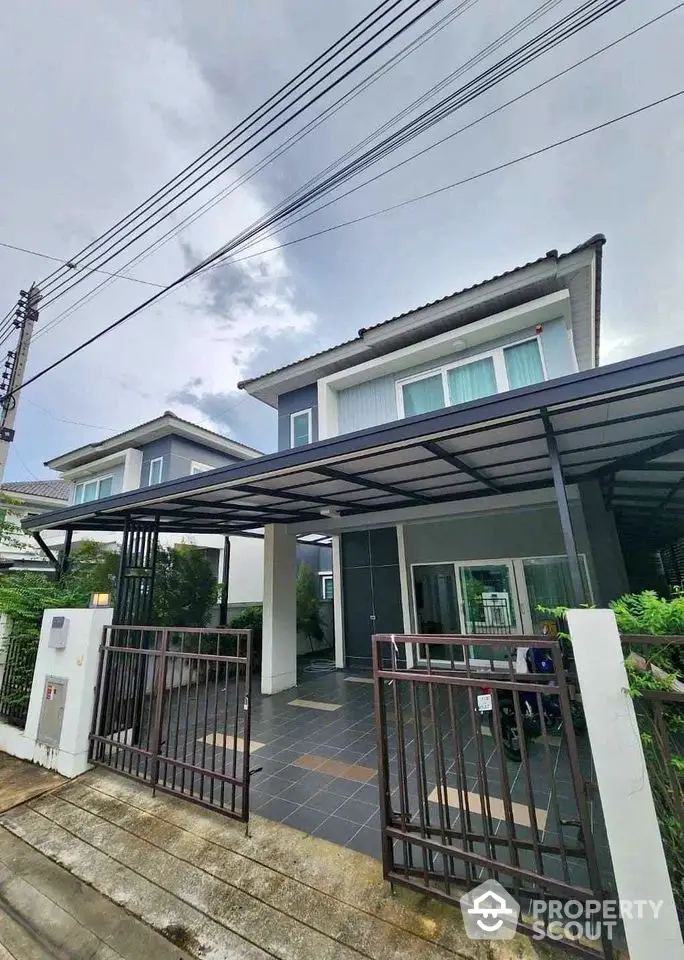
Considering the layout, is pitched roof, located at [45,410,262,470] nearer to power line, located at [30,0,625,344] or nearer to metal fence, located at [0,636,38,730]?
power line, located at [30,0,625,344]

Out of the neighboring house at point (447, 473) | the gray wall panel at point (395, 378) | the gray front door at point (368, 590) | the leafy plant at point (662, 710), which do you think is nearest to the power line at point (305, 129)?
the neighboring house at point (447, 473)

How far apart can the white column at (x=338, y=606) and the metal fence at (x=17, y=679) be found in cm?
521

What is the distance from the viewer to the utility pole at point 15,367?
8633 millimetres

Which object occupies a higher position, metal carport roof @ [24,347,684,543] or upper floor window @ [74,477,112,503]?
upper floor window @ [74,477,112,503]

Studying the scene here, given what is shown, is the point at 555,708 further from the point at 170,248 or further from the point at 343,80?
the point at 170,248

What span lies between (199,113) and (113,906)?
8146mm

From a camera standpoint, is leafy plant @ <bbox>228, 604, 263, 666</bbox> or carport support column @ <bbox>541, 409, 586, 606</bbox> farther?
leafy plant @ <bbox>228, 604, 263, 666</bbox>

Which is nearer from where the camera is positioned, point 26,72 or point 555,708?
point 555,708

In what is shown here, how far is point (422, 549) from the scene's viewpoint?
24.3 ft

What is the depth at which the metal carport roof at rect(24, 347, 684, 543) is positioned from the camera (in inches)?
92.0

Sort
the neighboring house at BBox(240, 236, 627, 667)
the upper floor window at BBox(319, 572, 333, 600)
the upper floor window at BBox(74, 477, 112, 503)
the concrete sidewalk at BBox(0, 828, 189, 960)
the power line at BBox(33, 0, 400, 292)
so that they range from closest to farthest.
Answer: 1. the concrete sidewalk at BBox(0, 828, 189, 960)
2. the power line at BBox(33, 0, 400, 292)
3. the neighboring house at BBox(240, 236, 627, 667)
4. the upper floor window at BBox(319, 572, 333, 600)
5. the upper floor window at BBox(74, 477, 112, 503)

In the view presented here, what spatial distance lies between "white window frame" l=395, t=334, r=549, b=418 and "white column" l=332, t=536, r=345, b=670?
3.28 meters

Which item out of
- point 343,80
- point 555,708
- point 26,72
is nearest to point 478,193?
point 343,80

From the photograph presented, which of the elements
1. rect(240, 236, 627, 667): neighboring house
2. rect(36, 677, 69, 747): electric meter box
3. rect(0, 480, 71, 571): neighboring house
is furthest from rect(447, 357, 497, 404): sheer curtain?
rect(0, 480, 71, 571): neighboring house
